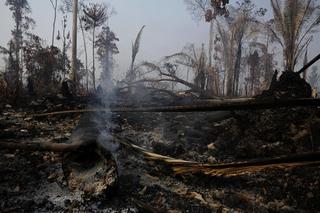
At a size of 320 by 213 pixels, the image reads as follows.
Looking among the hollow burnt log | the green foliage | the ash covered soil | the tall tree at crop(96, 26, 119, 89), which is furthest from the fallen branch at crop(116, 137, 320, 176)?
the tall tree at crop(96, 26, 119, 89)

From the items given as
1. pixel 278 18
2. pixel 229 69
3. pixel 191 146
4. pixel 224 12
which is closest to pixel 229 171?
pixel 191 146

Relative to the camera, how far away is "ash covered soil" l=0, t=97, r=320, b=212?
2.82 meters

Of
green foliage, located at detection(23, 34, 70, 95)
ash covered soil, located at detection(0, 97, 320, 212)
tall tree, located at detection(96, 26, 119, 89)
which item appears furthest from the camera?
tall tree, located at detection(96, 26, 119, 89)

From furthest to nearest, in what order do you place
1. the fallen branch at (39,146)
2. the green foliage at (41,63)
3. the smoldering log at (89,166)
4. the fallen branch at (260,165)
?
the green foliage at (41,63)
the smoldering log at (89,166)
the fallen branch at (39,146)
the fallen branch at (260,165)

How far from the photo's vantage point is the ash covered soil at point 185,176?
282cm

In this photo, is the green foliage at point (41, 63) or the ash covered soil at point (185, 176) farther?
the green foliage at point (41, 63)

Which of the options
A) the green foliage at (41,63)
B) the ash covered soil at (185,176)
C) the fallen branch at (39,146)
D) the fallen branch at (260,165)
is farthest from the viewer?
the green foliage at (41,63)

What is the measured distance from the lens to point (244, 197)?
129 inches

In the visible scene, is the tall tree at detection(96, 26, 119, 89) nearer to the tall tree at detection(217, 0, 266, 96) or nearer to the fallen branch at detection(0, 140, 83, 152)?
the tall tree at detection(217, 0, 266, 96)

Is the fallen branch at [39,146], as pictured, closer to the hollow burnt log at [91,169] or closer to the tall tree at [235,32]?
the hollow burnt log at [91,169]

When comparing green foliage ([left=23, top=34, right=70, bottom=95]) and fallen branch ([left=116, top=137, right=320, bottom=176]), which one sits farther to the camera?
green foliage ([left=23, top=34, right=70, bottom=95])

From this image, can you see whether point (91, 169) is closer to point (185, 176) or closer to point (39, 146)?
point (39, 146)

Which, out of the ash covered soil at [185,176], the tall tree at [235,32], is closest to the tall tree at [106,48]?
the tall tree at [235,32]

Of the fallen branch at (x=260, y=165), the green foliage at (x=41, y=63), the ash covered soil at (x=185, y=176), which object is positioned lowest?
the ash covered soil at (x=185, y=176)
